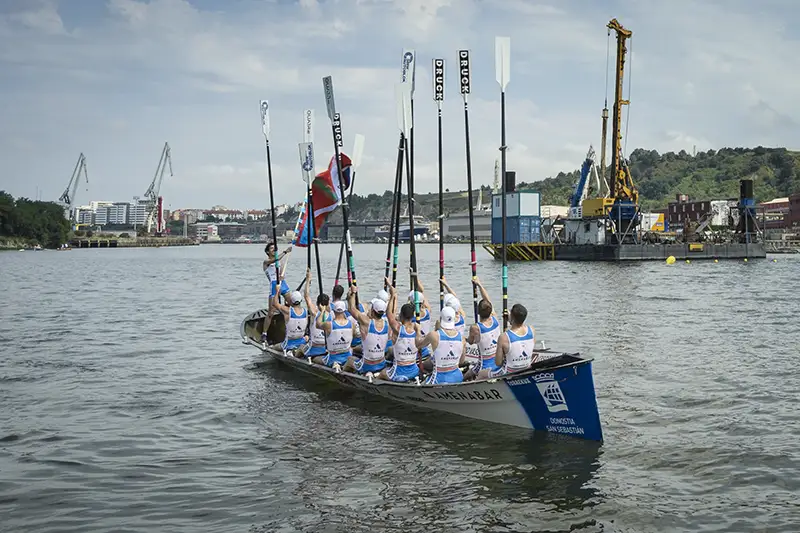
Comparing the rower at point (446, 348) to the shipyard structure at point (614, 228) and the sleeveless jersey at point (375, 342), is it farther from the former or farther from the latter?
the shipyard structure at point (614, 228)

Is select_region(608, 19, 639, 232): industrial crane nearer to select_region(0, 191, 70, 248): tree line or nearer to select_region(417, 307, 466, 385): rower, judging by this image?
select_region(417, 307, 466, 385): rower

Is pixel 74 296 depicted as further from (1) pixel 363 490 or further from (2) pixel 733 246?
(2) pixel 733 246

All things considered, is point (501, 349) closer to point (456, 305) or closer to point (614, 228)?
point (456, 305)

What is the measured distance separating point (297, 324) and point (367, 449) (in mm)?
7273

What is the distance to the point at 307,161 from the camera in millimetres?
24062

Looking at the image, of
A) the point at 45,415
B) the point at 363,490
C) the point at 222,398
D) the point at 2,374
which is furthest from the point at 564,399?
the point at 2,374

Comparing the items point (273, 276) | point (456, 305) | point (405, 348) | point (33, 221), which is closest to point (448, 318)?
point (456, 305)

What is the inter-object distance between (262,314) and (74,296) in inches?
1172

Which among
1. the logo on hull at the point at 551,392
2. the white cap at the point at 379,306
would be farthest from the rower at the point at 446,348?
the logo on hull at the point at 551,392

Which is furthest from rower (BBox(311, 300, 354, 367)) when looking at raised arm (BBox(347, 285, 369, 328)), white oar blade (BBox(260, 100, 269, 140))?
white oar blade (BBox(260, 100, 269, 140))

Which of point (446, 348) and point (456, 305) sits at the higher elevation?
point (456, 305)

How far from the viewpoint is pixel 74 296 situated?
1944 inches

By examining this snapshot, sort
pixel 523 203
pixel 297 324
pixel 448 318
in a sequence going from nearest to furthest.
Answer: pixel 448 318 → pixel 297 324 → pixel 523 203

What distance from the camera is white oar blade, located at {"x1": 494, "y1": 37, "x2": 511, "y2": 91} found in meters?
18.7
